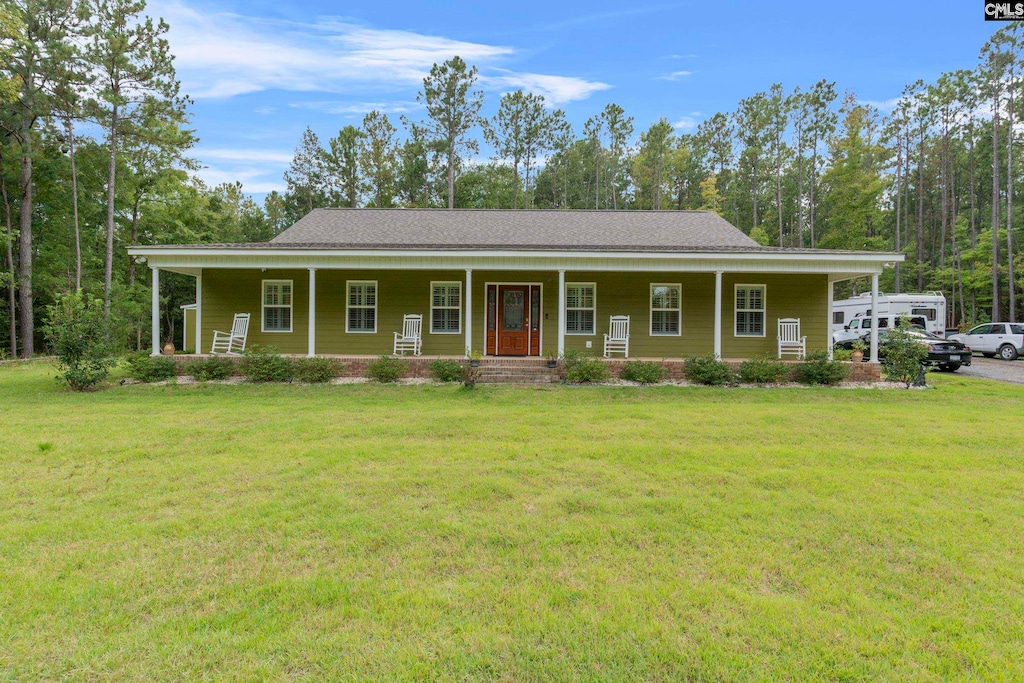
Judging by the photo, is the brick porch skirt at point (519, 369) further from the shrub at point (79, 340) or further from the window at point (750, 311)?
the window at point (750, 311)

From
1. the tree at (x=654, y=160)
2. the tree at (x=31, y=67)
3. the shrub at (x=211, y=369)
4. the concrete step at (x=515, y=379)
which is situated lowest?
the concrete step at (x=515, y=379)

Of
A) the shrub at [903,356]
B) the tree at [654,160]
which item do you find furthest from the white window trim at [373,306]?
the tree at [654,160]

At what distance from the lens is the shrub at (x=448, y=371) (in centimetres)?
1066

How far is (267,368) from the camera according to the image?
1069 cm

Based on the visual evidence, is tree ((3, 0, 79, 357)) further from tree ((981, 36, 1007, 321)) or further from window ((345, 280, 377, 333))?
tree ((981, 36, 1007, 321))

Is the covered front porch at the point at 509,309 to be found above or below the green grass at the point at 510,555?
above

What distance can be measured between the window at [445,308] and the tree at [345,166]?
21.2m

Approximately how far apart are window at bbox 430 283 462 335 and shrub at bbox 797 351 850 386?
831 centimetres

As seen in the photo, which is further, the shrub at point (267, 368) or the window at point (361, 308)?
the window at point (361, 308)

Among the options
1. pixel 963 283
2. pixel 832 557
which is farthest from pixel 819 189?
pixel 832 557

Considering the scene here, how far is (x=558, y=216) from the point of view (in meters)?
16.2

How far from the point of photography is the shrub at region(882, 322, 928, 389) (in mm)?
10781

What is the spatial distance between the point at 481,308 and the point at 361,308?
10.7ft

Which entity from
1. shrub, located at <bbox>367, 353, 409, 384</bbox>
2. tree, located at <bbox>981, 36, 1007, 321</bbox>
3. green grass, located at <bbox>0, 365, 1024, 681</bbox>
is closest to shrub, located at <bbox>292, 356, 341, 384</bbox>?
shrub, located at <bbox>367, 353, 409, 384</bbox>
